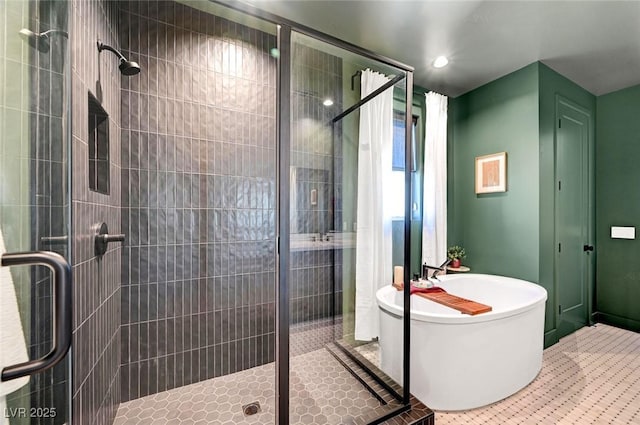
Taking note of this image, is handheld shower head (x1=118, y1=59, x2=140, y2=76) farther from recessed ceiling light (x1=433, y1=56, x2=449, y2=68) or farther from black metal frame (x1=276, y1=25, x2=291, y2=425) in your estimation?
recessed ceiling light (x1=433, y1=56, x2=449, y2=68)

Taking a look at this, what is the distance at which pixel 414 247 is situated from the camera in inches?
113

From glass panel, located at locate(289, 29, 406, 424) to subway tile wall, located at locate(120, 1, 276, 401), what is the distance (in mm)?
407

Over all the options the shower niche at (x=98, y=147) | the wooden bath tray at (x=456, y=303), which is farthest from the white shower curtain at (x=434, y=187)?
the shower niche at (x=98, y=147)

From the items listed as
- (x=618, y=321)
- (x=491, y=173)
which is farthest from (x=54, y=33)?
(x=618, y=321)

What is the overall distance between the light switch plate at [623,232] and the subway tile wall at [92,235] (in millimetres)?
4844

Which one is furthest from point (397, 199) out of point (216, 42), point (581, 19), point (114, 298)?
point (581, 19)

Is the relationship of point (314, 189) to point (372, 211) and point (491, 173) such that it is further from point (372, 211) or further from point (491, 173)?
point (491, 173)

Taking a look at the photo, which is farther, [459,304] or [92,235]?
[459,304]

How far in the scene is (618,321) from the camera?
3.09 metres

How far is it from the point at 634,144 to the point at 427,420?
381 cm

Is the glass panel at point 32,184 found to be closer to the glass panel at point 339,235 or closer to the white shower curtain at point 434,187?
the glass panel at point 339,235

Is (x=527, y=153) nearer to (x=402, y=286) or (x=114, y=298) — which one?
(x=402, y=286)

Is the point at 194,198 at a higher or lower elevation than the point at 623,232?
higher

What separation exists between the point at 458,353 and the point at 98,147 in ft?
7.71
